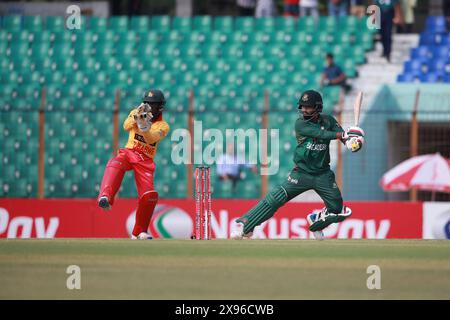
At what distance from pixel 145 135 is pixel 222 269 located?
441cm

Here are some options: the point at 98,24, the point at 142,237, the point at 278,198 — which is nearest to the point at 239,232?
the point at 278,198

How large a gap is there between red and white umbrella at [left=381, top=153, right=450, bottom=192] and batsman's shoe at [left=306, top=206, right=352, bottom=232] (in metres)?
6.45

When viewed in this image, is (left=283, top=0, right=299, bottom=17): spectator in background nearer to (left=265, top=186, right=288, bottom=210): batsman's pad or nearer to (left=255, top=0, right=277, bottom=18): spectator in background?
(left=255, top=0, right=277, bottom=18): spectator in background

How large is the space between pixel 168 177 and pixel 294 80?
4273 mm

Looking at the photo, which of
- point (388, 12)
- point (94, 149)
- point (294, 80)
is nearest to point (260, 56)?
point (294, 80)

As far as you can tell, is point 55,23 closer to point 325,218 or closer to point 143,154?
point 143,154

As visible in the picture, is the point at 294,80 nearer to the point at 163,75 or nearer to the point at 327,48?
the point at 327,48

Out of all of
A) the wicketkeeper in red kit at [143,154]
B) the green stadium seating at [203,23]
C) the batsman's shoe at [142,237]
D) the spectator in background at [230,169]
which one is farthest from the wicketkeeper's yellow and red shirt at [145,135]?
the green stadium seating at [203,23]

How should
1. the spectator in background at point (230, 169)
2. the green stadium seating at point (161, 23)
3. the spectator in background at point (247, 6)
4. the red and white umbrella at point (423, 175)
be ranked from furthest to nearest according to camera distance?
1. the spectator in background at point (247, 6)
2. the green stadium seating at point (161, 23)
3. the spectator in background at point (230, 169)
4. the red and white umbrella at point (423, 175)

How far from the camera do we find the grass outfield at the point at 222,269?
10398mm

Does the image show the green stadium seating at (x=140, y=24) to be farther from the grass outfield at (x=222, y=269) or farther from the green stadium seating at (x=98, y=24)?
the grass outfield at (x=222, y=269)

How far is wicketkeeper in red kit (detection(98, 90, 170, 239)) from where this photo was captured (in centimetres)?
1569

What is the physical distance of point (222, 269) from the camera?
11.7 m

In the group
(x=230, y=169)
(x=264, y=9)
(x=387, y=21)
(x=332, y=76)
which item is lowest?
(x=230, y=169)
